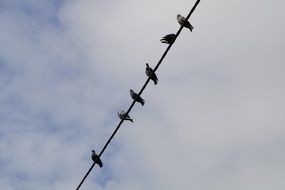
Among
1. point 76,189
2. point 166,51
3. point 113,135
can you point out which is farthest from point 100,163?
point 166,51

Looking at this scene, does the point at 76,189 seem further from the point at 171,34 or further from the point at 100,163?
the point at 171,34

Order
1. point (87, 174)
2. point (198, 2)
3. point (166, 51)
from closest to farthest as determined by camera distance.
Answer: point (198, 2) → point (166, 51) → point (87, 174)

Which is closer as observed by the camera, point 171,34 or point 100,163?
point 171,34

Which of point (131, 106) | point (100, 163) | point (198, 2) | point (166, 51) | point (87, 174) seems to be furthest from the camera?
point (100, 163)

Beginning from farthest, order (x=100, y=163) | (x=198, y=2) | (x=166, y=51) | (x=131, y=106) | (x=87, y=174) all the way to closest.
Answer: (x=100, y=163), (x=87, y=174), (x=131, y=106), (x=166, y=51), (x=198, y=2)

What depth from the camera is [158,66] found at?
14602 mm

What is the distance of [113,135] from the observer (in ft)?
52.4

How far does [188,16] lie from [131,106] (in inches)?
125

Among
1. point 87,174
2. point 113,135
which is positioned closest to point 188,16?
point 113,135

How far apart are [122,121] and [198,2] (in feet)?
13.6

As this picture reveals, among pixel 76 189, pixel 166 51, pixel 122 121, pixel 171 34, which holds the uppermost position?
pixel 171 34

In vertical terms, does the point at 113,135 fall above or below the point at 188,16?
below

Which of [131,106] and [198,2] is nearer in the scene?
[198,2]

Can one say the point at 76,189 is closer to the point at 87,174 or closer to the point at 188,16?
the point at 87,174
